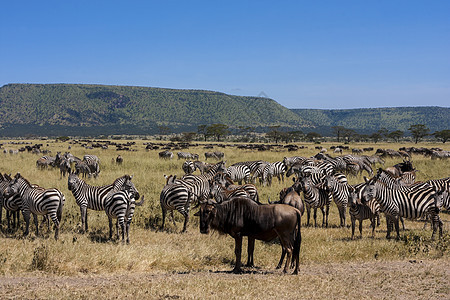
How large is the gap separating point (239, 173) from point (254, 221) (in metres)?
12.9

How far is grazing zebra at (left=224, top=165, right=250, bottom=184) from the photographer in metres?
20.3

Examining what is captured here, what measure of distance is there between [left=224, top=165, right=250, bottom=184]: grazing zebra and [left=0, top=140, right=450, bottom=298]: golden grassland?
8607mm

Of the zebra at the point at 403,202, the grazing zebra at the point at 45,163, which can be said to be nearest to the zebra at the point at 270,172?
the zebra at the point at 403,202

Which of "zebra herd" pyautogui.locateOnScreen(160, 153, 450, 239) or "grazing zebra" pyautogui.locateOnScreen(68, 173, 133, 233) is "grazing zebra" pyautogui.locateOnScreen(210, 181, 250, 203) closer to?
"zebra herd" pyautogui.locateOnScreen(160, 153, 450, 239)

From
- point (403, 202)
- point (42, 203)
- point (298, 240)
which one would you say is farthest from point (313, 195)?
point (42, 203)

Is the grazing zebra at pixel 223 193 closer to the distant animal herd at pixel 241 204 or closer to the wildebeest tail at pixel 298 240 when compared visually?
the distant animal herd at pixel 241 204

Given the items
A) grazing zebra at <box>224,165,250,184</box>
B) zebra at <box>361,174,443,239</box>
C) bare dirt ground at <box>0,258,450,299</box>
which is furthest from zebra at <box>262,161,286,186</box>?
bare dirt ground at <box>0,258,450,299</box>

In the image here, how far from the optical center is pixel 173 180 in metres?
13.6

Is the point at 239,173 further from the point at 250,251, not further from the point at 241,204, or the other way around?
the point at 241,204

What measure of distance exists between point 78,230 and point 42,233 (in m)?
0.97

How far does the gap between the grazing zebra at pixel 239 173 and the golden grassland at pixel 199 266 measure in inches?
339

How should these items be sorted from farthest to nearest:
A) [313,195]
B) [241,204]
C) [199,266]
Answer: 1. [313,195]
2. [199,266]
3. [241,204]

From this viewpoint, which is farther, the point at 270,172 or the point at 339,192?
the point at 270,172

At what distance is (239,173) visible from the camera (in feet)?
67.5
